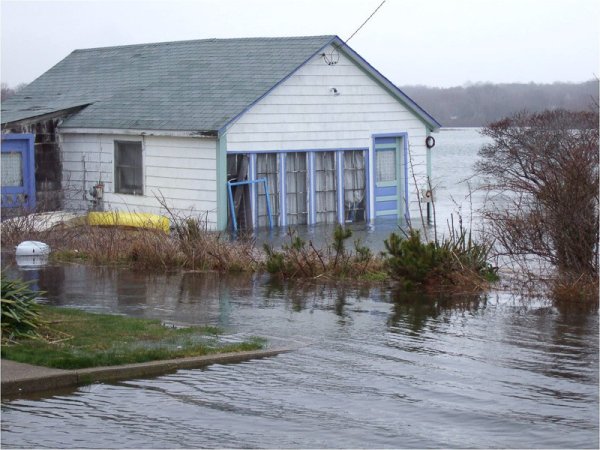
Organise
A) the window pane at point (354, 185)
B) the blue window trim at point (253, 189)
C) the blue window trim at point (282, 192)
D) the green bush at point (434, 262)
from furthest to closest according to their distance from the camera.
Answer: the window pane at point (354, 185) → the blue window trim at point (282, 192) → the blue window trim at point (253, 189) → the green bush at point (434, 262)

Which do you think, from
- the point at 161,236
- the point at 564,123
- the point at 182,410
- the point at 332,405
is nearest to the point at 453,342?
the point at 332,405

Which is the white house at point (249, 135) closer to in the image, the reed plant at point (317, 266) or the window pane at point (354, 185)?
the window pane at point (354, 185)

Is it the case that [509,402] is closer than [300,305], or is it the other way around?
[509,402]

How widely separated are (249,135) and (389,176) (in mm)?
4739

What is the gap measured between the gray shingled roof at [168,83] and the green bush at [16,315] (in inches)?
493

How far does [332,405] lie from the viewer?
29.2 ft

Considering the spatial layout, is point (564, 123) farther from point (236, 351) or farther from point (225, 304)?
point (236, 351)

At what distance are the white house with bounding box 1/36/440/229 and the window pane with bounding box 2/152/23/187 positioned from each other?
638 millimetres

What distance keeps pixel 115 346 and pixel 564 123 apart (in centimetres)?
2737

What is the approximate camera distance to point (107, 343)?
10.8 meters

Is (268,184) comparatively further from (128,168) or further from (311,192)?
(128,168)

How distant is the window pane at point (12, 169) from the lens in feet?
86.0

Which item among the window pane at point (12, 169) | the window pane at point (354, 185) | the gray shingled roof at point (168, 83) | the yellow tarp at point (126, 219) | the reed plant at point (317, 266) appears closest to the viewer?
the reed plant at point (317, 266)

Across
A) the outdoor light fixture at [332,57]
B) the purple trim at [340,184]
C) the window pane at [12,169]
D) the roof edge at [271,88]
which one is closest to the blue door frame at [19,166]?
the window pane at [12,169]
